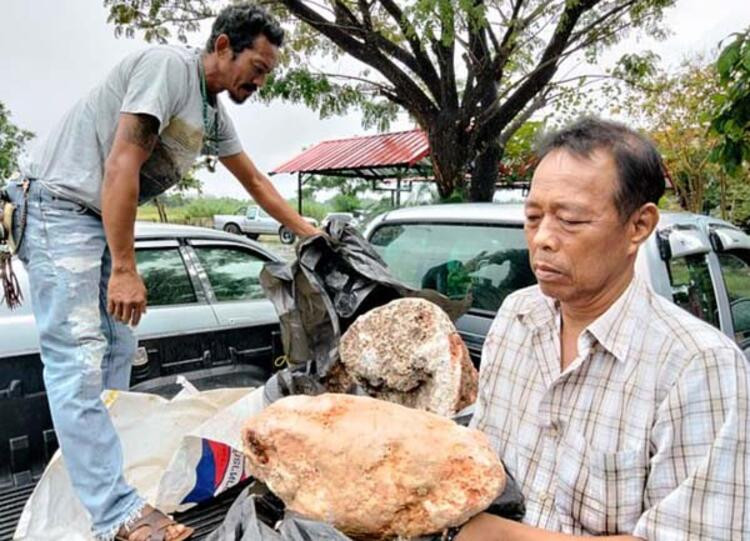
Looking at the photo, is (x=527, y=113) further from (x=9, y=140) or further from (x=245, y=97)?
(x=9, y=140)

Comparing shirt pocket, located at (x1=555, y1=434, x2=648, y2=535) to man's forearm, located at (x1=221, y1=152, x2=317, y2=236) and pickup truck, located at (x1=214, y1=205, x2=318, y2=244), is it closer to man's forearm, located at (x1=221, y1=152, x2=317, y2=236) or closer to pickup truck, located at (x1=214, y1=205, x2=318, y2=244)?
man's forearm, located at (x1=221, y1=152, x2=317, y2=236)

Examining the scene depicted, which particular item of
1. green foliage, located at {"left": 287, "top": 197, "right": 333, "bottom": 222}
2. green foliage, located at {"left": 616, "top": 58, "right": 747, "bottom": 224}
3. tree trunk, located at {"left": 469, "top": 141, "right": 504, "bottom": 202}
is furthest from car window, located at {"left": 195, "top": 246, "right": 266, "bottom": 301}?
green foliage, located at {"left": 287, "top": 197, "right": 333, "bottom": 222}

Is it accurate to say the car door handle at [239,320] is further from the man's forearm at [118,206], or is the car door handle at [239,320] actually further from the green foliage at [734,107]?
the green foliage at [734,107]

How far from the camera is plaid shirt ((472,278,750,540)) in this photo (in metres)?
0.95


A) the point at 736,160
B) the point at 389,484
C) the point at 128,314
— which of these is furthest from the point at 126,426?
the point at 736,160

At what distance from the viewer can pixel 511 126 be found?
884 centimetres

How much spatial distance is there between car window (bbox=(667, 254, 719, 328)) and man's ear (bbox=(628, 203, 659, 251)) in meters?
1.23

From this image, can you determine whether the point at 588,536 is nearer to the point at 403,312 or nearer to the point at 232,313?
the point at 403,312

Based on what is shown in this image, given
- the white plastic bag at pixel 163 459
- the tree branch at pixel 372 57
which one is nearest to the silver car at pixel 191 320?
the white plastic bag at pixel 163 459

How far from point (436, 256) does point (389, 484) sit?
1894 millimetres

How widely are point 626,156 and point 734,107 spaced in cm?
271

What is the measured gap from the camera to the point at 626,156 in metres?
1.09

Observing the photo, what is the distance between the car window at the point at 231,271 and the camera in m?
3.20

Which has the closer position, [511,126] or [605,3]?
[605,3]
